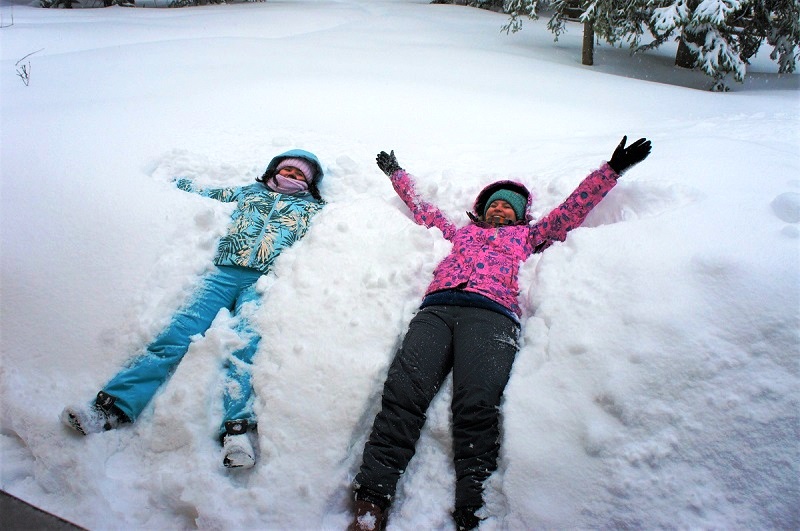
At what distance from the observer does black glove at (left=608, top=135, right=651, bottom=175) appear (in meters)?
2.20

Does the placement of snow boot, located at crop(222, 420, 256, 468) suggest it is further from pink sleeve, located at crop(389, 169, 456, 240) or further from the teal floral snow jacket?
pink sleeve, located at crop(389, 169, 456, 240)

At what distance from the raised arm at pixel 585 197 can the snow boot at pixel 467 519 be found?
4.86 ft

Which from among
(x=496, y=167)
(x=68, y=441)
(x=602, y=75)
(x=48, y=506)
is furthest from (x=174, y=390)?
(x=602, y=75)

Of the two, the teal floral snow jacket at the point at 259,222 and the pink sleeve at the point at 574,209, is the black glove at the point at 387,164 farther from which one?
the pink sleeve at the point at 574,209

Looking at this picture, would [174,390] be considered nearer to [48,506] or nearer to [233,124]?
[48,506]

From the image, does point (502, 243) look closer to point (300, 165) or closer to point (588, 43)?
point (300, 165)

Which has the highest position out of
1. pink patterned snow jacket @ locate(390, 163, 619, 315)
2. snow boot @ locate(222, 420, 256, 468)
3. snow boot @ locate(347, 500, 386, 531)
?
pink patterned snow jacket @ locate(390, 163, 619, 315)

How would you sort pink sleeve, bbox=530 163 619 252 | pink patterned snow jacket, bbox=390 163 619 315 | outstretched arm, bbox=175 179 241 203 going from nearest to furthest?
1. pink patterned snow jacket, bbox=390 163 619 315
2. pink sleeve, bbox=530 163 619 252
3. outstretched arm, bbox=175 179 241 203

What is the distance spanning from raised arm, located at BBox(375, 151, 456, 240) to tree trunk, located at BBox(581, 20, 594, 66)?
7.06 m

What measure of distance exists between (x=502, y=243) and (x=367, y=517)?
1552 mm

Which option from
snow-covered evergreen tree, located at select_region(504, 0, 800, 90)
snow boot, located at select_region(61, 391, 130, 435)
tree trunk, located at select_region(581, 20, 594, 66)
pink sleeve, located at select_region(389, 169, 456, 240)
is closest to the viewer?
snow boot, located at select_region(61, 391, 130, 435)

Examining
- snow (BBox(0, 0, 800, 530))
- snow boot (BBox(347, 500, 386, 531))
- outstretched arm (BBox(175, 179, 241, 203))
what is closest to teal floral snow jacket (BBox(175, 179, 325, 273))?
outstretched arm (BBox(175, 179, 241, 203))

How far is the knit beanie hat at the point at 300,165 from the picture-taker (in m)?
3.12

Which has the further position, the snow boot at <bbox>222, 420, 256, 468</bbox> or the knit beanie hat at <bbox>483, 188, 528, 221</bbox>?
the knit beanie hat at <bbox>483, 188, 528, 221</bbox>
